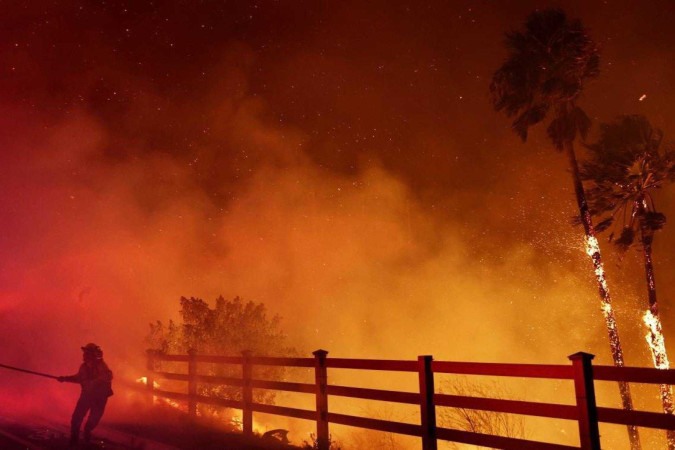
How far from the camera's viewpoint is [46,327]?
932 inches

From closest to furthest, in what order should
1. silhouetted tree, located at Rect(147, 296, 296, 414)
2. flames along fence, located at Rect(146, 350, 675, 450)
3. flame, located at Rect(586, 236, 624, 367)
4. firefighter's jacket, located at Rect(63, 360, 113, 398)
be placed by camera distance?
flames along fence, located at Rect(146, 350, 675, 450)
firefighter's jacket, located at Rect(63, 360, 113, 398)
flame, located at Rect(586, 236, 624, 367)
silhouetted tree, located at Rect(147, 296, 296, 414)

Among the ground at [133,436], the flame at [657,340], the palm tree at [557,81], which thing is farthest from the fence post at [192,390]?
the flame at [657,340]

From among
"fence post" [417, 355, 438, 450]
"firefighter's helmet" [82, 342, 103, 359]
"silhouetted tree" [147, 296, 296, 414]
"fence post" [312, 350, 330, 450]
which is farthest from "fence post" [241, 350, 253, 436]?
"silhouetted tree" [147, 296, 296, 414]

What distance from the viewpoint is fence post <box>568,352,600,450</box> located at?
493 centimetres

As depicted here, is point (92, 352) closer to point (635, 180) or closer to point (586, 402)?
point (586, 402)

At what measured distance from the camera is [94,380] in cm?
800

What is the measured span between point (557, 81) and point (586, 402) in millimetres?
19203

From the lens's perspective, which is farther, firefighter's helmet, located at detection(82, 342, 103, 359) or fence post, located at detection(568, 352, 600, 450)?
firefighter's helmet, located at detection(82, 342, 103, 359)

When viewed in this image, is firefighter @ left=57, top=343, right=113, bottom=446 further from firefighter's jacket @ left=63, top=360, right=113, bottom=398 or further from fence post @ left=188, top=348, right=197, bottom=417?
fence post @ left=188, top=348, right=197, bottom=417

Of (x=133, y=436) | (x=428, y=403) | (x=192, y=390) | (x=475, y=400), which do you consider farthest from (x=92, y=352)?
(x=475, y=400)

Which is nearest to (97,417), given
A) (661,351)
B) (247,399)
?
(247,399)

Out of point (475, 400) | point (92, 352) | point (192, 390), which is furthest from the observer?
point (192, 390)

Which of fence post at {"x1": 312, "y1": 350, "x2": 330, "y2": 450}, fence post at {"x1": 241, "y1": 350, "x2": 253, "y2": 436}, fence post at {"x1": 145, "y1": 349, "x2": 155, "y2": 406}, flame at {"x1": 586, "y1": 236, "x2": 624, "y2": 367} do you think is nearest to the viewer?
fence post at {"x1": 312, "y1": 350, "x2": 330, "y2": 450}

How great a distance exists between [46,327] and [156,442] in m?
18.6
